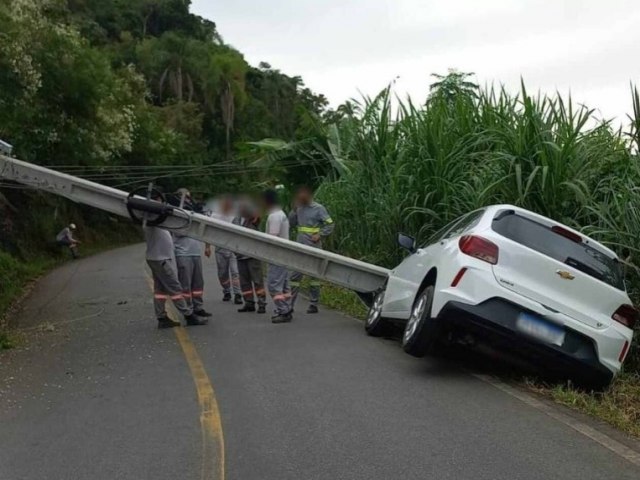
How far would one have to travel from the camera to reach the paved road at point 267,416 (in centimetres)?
467

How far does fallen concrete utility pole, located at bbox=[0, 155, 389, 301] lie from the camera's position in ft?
32.5

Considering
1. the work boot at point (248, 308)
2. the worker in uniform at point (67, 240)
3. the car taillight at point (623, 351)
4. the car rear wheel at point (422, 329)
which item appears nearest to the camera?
the car taillight at point (623, 351)

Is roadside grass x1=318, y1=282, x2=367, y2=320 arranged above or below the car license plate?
below

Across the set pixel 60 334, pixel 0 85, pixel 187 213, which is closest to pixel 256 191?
pixel 187 213

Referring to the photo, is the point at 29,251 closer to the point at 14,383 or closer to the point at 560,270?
the point at 14,383

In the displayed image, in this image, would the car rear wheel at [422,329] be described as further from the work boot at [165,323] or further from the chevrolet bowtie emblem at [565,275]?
the work boot at [165,323]

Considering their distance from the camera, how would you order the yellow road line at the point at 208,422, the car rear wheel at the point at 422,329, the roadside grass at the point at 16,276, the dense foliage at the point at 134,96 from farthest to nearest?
the dense foliage at the point at 134,96 → the roadside grass at the point at 16,276 → the car rear wheel at the point at 422,329 → the yellow road line at the point at 208,422

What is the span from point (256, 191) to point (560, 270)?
6.88m

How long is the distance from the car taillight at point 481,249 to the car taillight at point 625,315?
1.15 meters

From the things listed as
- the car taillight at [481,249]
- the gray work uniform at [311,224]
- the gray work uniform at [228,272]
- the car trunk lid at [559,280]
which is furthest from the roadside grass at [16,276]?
the car trunk lid at [559,280]

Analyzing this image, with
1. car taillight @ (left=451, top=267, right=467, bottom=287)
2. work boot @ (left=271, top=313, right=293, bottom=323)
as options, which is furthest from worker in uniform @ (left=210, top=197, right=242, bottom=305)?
car taillight @ (left=451, top=267, right=467, bottom=287)

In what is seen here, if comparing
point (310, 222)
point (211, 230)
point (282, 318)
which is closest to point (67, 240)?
point (310, 222)

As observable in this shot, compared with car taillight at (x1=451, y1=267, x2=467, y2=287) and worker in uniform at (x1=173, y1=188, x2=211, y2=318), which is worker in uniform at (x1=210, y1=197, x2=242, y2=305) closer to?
worker in uniform at (x1=173, y1=188, x2=211, y2=318)

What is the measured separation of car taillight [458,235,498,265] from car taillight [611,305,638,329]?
3.78ft
